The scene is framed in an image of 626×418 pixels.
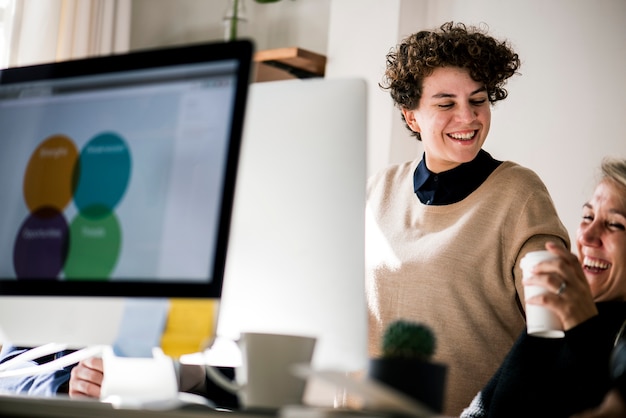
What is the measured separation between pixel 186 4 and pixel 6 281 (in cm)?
309

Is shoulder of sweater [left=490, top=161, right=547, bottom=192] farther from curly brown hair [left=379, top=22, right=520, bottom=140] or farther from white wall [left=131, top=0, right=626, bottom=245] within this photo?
white wall [left=131, top=0, right=626, bottom=245]

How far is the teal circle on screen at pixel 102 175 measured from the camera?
1.15 m

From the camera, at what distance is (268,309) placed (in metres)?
1.20

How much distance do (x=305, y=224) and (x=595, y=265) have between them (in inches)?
30.3

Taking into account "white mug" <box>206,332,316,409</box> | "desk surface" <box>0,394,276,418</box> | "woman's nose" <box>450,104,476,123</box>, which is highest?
"woman's nose" <box>450,104,476,123</box>

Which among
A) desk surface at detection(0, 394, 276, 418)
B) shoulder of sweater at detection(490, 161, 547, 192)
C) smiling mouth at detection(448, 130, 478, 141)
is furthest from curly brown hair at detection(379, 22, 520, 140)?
desk surface at detection(0, 394, 276, 418)

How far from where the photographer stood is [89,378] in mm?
1457

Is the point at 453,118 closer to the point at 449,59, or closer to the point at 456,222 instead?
the point at 449,59

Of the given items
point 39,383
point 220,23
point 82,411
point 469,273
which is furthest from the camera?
point 220,23

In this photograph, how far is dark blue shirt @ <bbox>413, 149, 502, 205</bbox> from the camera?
6.86 ft

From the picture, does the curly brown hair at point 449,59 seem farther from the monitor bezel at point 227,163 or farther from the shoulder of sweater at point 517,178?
the monitor bezel at point 227,163

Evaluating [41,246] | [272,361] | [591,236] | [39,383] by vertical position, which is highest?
[591,236]

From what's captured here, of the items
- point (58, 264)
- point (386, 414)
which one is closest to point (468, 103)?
point (58, 264)

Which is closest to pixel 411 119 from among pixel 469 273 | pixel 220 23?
pixel 469 273
